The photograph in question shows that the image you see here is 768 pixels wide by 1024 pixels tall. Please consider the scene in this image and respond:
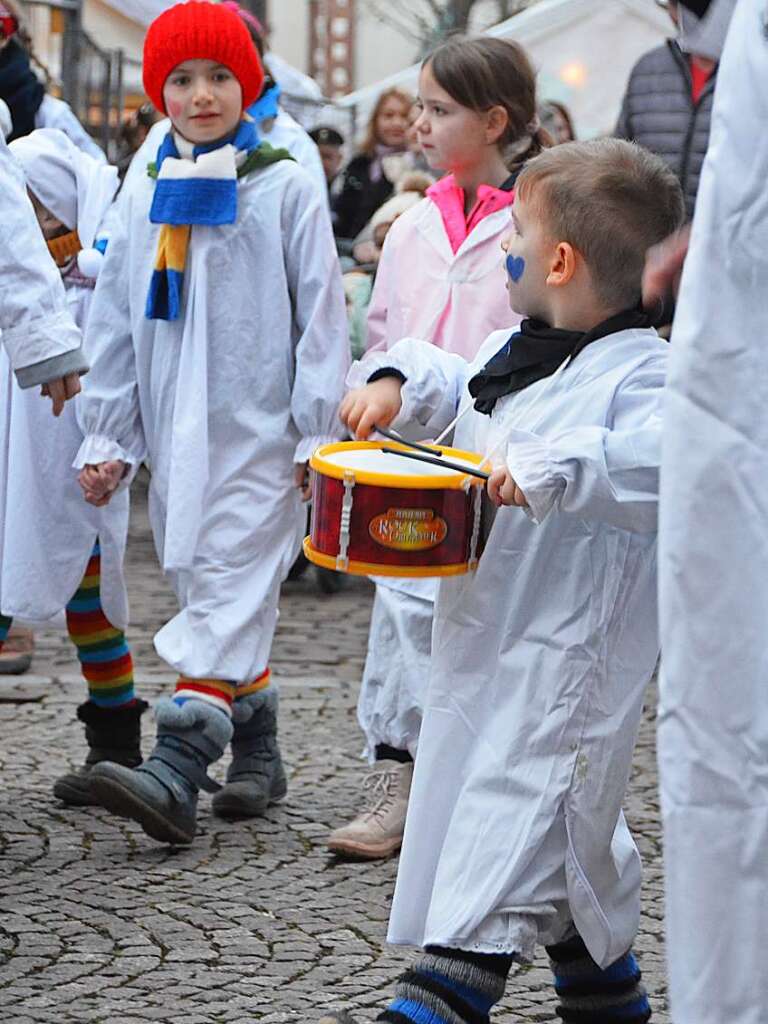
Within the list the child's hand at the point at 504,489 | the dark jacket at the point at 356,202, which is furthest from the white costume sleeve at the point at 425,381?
the dark jacket at the point at 356,202

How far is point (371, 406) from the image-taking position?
3.17m

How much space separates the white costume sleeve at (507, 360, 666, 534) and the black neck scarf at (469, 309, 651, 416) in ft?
0.75

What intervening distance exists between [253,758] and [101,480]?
81 cm

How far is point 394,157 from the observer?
11.0m

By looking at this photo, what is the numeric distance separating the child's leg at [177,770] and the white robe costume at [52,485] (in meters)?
0.49

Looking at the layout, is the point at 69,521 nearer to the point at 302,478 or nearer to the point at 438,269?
the point at 302,478

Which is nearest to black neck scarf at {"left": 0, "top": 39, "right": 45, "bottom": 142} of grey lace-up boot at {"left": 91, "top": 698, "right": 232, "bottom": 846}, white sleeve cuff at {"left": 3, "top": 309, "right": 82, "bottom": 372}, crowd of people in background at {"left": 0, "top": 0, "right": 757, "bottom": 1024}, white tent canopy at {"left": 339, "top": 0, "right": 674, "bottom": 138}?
crowd of people in background at {"left": 0, "top": 0, "right": 757, "bottom": 1024}

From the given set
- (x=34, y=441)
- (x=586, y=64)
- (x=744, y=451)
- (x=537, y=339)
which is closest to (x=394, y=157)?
(x=586, y=64)

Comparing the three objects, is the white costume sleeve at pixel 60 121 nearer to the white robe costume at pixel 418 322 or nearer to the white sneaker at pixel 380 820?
the white robe costume at pixel 418 322

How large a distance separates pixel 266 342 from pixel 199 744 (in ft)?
3.20

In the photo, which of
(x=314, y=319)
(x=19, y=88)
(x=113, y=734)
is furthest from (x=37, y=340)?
(x=19, y=88)

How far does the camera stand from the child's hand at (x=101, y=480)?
4.66m

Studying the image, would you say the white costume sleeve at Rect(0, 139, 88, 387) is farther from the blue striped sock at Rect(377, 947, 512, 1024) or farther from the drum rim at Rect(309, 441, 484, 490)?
the blue striped sock at Rect(377, 947, 512, 1024)

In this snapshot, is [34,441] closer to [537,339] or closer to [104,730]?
[104,730]
